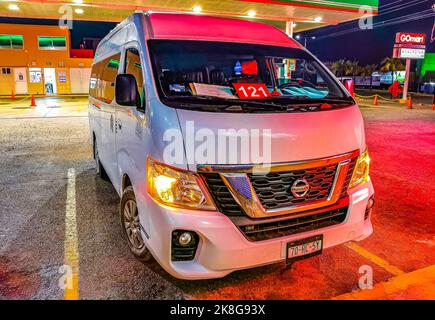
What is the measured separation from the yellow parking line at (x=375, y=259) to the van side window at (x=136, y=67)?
264cm

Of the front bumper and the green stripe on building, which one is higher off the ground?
the green stripe on building

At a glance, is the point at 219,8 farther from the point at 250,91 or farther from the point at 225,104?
the point at 225,104

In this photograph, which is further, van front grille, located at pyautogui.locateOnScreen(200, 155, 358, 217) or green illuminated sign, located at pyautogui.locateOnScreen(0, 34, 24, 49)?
green illuminated sign, located at pyautogui.locateOnScreen(0, 34, 24, 49)

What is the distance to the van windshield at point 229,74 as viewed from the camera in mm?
3250

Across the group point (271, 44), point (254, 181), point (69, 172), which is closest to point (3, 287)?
point (254, 181)

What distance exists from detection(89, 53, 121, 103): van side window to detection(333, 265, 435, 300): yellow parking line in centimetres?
325

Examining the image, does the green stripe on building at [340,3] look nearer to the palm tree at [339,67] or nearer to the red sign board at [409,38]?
the red sign board at [409,38]

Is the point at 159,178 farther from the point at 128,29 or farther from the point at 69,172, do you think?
the point at 69,172

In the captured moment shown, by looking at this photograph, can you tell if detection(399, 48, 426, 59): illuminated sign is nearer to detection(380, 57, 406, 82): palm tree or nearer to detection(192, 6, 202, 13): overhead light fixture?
detection(192, 6, 202, 13): overhead light fixture

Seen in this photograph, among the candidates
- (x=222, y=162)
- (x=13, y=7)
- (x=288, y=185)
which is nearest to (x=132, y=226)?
(x=222, y=162)

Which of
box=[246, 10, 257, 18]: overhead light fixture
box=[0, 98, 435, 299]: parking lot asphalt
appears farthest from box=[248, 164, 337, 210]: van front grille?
box=[246, 10, 257, 18]: overhead light fixture

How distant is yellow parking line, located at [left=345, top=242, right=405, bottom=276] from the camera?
346 cm

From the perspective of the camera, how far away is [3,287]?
314 centimetres

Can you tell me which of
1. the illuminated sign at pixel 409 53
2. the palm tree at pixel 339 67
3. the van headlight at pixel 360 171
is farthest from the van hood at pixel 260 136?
the palm tree at pixel 339 67
